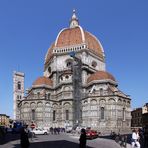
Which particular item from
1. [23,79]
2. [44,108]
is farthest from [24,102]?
[23,79]

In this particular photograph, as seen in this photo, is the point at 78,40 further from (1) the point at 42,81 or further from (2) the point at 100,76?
(1) the point at 42,81

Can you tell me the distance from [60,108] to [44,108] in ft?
11.7

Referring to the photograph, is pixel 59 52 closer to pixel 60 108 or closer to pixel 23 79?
pixel 60 108

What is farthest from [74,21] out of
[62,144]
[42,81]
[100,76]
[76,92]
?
[62,144]

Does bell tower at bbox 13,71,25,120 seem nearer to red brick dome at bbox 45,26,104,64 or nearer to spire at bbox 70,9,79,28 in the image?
red brick dome at bbox 45,26,104,64

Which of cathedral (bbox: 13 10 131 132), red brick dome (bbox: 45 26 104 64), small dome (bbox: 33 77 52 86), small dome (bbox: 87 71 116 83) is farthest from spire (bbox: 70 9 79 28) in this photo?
small dome (bbox: 87 71 116 83)

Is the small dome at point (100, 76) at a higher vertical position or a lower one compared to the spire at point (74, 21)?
lower

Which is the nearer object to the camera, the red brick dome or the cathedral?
the cathedral

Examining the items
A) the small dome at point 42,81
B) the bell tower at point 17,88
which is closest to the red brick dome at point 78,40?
the small dome at point 42,81

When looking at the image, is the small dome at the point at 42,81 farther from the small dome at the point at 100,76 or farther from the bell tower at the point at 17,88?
the bell tower at the point at 17,88

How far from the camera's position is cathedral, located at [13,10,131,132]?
220 ft

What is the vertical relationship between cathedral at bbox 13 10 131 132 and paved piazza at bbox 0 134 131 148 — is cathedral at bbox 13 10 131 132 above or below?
above

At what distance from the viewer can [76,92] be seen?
71.7m

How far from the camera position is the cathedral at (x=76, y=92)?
67062 millimetres
